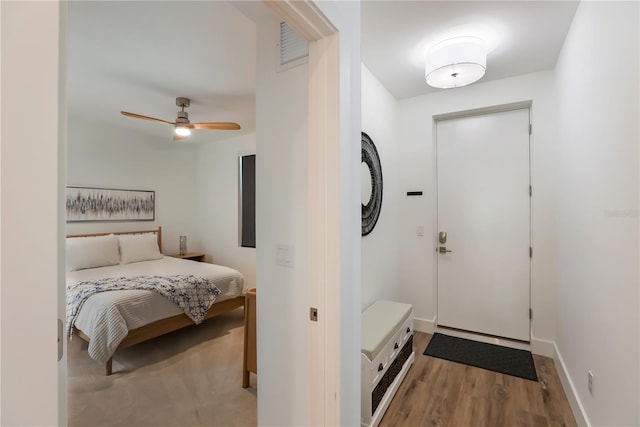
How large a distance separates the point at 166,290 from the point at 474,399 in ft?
9.00

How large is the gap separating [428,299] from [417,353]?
0.60 meters

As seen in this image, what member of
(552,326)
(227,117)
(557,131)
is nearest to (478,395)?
(552,326)

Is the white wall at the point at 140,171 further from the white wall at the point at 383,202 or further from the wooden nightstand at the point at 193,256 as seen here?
the white wall at the point at 383,202

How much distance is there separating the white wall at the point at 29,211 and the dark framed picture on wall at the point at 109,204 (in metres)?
4.58

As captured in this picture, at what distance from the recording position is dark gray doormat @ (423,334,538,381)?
2385mm

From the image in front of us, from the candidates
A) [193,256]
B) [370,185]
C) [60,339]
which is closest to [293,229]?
[60,339]

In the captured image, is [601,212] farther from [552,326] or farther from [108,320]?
[108,320]

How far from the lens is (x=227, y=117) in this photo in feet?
12.7

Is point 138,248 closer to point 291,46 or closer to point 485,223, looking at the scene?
point 291,46

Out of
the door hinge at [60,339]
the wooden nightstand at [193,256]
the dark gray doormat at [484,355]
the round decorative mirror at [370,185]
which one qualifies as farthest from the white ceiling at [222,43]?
the wooden nightstand at [193,256]

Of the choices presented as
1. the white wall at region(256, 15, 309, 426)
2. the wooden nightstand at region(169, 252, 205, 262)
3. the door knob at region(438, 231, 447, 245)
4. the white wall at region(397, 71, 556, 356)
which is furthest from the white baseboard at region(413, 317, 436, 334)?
the wooden nightstand at region(169, 252, 205, 262)

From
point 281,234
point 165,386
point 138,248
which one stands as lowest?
point 165,386

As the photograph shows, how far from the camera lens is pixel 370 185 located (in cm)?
256

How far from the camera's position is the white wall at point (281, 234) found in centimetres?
142
